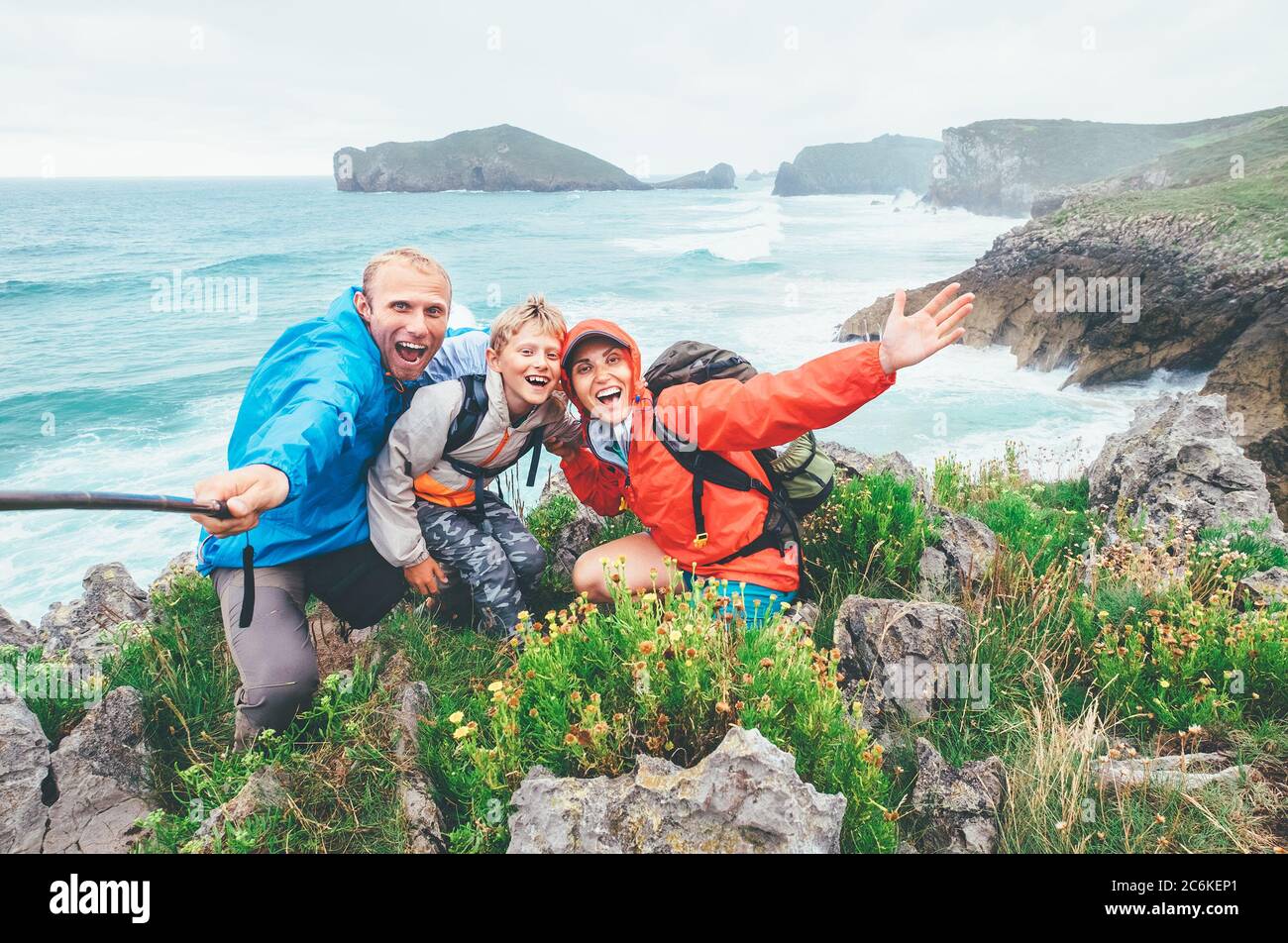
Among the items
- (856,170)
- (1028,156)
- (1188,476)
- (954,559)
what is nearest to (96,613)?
(954,559)

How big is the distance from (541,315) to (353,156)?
17729 centimetres

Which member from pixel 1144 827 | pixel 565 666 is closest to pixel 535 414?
pixel 565 666

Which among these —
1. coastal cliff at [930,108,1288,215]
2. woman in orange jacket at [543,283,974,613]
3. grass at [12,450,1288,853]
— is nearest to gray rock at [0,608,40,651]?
grass at [12,450,1288,853]

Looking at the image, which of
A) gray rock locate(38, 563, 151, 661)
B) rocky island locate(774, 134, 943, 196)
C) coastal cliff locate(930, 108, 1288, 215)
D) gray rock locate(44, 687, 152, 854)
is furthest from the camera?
rocky island locate(774, 134, 943, 196)

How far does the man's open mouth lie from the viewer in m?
3.54

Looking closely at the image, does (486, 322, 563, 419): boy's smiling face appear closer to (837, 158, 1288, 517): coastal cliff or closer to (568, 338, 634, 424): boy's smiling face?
(568, 338, 634, 424): boy's smiling face

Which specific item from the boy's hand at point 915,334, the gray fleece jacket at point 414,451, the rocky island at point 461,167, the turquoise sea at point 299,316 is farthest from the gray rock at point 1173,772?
the rocky island at point 461,167

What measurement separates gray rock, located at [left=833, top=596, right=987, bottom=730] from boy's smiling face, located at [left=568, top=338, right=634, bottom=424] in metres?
1.59

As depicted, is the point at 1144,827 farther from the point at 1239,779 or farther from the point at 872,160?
the point at 872,160

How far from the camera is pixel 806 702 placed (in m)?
2.68

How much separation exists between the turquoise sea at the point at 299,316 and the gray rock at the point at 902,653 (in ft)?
10.1

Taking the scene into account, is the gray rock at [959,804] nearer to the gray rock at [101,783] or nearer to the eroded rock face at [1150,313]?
the gray rock at [101,783]

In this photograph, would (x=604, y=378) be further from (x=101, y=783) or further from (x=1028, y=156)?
(x=1028, y=156)

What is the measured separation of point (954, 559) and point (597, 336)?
8.72 ft
